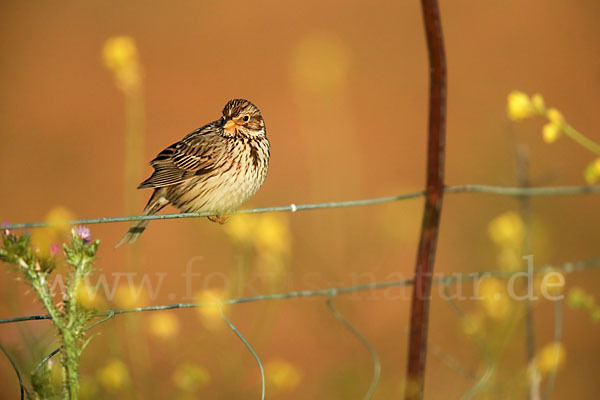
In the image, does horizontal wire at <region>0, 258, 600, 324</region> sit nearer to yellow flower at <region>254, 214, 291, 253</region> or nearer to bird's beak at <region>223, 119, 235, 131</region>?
yellow flower at <region>254, 214, 291, 253</region>

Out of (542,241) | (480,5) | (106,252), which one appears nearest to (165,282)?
(106,252)

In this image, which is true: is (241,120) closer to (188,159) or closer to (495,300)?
(188,159)

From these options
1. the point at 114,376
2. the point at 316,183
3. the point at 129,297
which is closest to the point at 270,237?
the point at 129,297

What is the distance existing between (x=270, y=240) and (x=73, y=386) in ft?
5.19

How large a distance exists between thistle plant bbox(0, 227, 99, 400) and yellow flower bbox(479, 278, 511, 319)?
195 centimetres

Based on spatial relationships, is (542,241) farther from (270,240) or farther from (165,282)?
(165,282)

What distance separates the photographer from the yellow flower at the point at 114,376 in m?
3.06

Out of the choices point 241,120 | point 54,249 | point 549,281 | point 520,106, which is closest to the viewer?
point 54,249

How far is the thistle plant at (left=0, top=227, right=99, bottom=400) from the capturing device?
207 cm

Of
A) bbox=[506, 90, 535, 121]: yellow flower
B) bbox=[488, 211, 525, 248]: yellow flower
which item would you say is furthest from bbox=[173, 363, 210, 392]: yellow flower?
bbox=[506, 90, 535, 121]: yellow flower

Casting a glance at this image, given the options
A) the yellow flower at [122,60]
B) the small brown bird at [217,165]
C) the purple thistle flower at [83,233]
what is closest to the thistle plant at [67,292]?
the purple thistle flower at [83,233]

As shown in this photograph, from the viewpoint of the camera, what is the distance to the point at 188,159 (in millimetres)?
3641

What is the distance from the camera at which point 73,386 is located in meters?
2.08

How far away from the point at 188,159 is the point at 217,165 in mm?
Answer: 160
